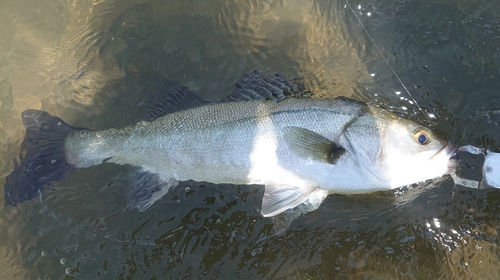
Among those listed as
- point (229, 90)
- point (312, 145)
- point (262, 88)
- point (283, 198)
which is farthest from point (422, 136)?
point (229, 90)

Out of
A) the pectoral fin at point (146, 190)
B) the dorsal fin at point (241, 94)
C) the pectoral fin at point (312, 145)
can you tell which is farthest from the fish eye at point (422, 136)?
the pectoral fin at point (146, 190)

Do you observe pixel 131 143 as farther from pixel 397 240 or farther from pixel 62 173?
pixel 397 240

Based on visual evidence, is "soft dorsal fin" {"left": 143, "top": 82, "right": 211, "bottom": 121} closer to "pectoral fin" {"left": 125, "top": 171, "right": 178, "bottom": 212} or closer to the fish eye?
"pectoral fin" {"left": 125, "top": 171, "right": 178, "bottom": 212}

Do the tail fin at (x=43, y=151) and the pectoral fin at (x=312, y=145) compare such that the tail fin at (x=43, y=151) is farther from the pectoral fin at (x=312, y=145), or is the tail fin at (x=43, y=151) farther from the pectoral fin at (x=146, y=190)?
the pectoral fin at (x=312, y=145)

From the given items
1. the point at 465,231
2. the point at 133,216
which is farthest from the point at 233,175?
the point at 465,231

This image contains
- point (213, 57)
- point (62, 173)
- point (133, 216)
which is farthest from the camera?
point (213, 57)
